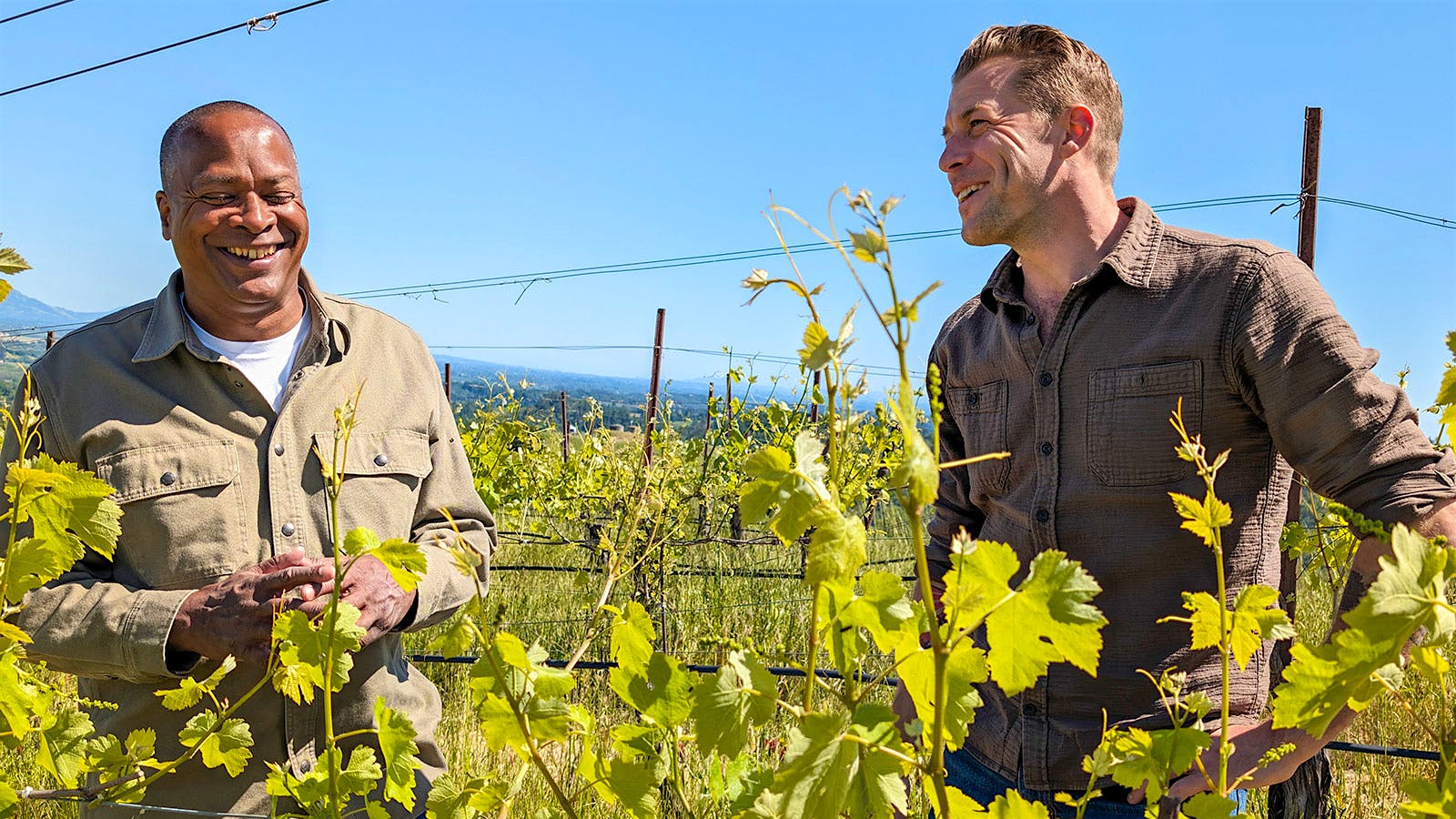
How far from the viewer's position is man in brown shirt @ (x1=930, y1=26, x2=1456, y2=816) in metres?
1.34

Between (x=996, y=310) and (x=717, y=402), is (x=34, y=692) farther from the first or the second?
(x=717, y=402)

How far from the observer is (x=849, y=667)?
2.22ft

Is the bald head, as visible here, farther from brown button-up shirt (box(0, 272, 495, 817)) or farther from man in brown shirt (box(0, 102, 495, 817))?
brown button-up shirt (box(0, 272, 495, 817))

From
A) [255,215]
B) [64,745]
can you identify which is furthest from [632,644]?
[255,215]

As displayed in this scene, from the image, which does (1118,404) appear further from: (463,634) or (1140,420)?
(463,634)

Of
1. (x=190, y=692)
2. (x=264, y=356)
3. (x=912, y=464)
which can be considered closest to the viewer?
(x=912, y=464)

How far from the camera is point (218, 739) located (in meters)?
1.06

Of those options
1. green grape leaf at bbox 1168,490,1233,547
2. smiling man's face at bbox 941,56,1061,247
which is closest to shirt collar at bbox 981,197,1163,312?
smiling man's face at bbox 941,56,1061,247

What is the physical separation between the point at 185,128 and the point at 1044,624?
5.89 ft

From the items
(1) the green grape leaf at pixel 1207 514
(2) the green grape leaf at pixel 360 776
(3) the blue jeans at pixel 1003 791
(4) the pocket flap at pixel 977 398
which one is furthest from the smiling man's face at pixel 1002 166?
(2) the green grape leaf at pixel 360 776

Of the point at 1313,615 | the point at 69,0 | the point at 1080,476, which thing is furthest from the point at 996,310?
the point at 69,0

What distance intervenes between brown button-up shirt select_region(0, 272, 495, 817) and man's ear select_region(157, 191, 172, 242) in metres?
0.09

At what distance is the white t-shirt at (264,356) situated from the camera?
6.25 ft

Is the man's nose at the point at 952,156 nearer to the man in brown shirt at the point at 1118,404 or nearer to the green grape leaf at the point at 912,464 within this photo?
the man in brown shirt at the point at 1118,404
